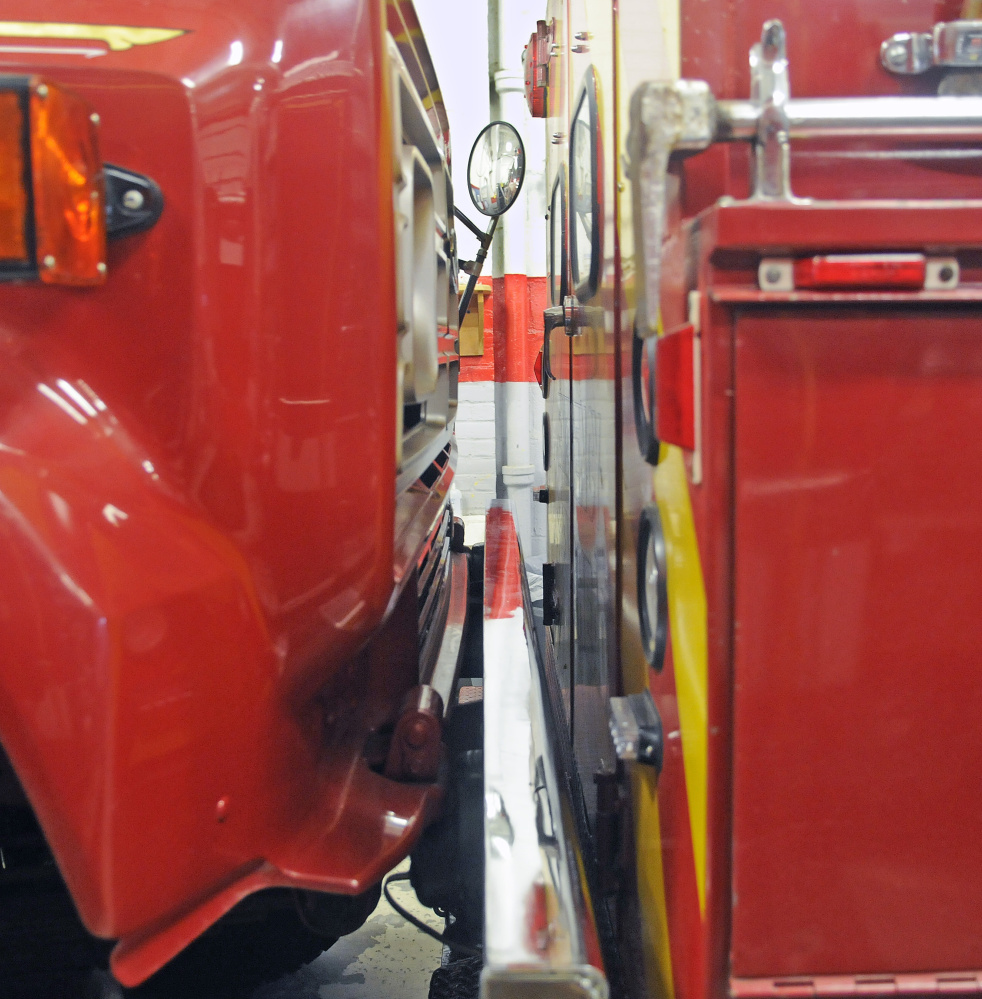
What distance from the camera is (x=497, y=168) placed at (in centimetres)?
214

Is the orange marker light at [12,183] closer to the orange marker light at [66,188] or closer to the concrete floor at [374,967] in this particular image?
the orange marker light at [66,188]

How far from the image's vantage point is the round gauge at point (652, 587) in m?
0.85

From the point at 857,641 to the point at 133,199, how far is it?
807 millimetres

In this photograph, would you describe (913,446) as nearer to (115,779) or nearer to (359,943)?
(115,779)

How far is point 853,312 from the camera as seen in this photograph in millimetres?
638

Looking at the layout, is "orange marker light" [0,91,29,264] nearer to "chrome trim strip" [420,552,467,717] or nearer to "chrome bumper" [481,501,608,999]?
"chrome bumper" [481,501,608,999]

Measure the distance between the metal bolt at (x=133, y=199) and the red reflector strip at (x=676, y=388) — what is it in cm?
55

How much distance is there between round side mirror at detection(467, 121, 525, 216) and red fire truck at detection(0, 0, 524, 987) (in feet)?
3.76

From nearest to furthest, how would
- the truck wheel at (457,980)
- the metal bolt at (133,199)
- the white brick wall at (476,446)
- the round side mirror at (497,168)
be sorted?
the metal bolt at (133,199) < the truck wheel at (457,980) < the round side mirror at (497,168) < the white brick wall at (476,446)

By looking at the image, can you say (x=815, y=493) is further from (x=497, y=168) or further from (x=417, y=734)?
(x=497, y=168)

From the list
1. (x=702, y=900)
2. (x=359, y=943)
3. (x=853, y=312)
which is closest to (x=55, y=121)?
(x=853, y=312)

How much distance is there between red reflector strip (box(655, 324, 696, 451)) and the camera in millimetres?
694

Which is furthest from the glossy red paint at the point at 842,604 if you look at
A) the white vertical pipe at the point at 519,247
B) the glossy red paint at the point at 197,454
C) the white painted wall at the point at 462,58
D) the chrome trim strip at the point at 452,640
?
the white painted wall at the point at 462,58

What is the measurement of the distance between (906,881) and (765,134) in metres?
0.62
